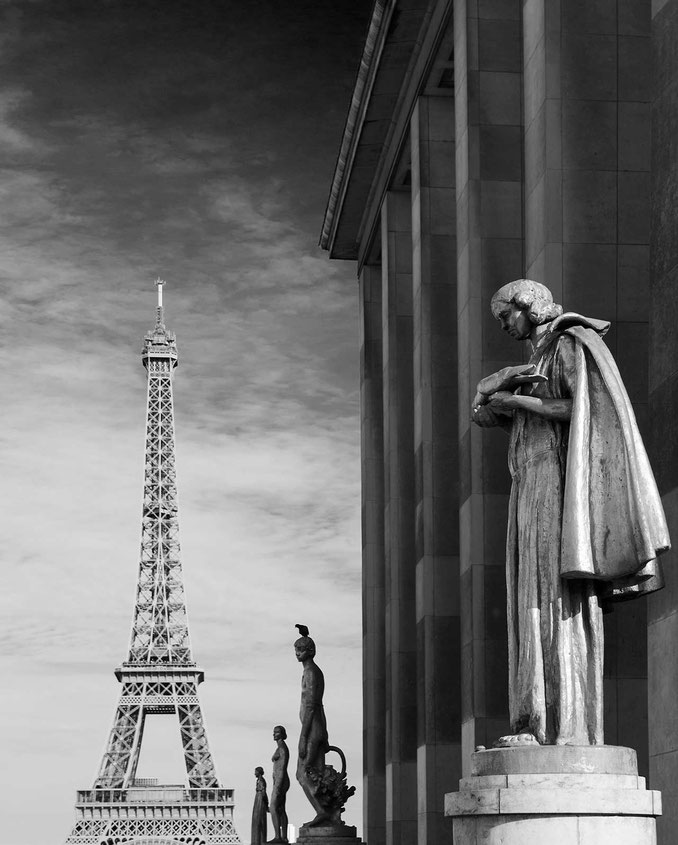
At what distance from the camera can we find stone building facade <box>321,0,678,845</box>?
595 inches

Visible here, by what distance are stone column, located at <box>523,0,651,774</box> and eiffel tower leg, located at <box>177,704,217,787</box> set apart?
82080 millimetres

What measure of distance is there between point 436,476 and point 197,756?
7511 centimetres

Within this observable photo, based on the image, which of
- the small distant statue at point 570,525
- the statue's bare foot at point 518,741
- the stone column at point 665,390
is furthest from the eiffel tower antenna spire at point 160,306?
the statue's bare foot at point 518,741

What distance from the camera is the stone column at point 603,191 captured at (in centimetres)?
2011

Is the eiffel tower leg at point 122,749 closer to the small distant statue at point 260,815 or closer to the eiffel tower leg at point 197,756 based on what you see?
the eiffel tower leg at point 197,756

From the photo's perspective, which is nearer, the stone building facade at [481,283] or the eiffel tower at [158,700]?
the stone building facade at [481,283]

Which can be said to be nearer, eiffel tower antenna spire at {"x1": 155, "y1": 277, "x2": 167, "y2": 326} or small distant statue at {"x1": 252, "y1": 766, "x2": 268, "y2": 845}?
small distant statue at {"x1": 252, "y1": 766, "x2": 268, "y2": 845}

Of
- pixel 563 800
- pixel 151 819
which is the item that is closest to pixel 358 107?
pixel 563 800

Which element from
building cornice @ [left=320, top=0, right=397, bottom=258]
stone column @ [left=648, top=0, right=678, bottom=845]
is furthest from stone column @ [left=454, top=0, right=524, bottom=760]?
stone column @ [left=648, top=0, right=678, bottom=845]

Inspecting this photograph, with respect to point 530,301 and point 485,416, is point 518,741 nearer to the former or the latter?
point 485,416

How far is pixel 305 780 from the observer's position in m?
30.8

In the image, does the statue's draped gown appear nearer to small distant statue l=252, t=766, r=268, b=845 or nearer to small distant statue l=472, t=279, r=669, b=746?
small distant statue l=472, t=279, r=669, b=746

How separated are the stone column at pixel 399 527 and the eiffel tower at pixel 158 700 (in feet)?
217

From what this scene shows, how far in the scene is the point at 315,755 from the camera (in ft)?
102
